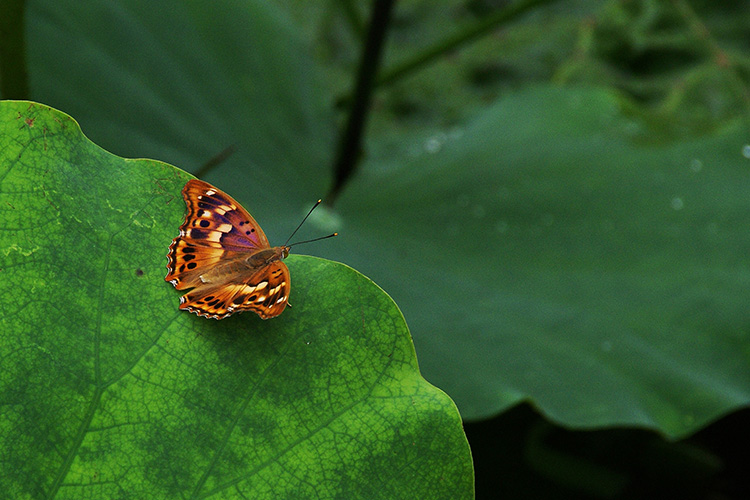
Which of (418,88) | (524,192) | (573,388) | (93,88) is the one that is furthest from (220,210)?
(418,88)

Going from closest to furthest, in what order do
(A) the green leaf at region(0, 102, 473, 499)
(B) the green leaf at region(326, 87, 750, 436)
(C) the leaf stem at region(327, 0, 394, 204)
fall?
(A) the green leaf at region(0, 102, 473, 499) → (B) the green leaf at region(326, 87, 750, 436) → (C) the leaf stem at region(327, 0, 394, 204)

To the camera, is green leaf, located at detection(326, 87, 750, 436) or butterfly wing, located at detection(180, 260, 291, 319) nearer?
butterfly wing, located at detection(180, 260, 291, 319)

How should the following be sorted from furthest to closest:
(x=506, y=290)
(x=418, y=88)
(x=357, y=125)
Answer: (x=418, y=88)
(x=357, y=125)
(x=506, y=290)

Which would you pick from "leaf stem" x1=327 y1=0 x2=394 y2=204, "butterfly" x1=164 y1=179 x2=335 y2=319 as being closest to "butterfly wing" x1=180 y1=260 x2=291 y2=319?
"butterfly" x1=164 y1=179 x2=335 y2=319

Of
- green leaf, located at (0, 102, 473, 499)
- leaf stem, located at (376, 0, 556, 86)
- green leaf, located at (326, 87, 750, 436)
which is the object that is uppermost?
green leaf, located at (0, 102, 473, 499)

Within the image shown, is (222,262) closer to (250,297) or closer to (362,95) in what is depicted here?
(250,297)

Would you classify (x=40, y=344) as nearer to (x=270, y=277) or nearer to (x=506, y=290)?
(x=270, y=277)

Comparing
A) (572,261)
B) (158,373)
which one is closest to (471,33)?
(572,261)

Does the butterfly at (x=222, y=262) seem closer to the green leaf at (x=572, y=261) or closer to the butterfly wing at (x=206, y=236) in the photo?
the butterfly wing at (x=206, y=236)

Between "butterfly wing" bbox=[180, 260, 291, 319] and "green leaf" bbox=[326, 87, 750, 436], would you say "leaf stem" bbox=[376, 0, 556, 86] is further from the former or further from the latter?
"butterfly wing" bbox=[180, 260, 291, 319]
